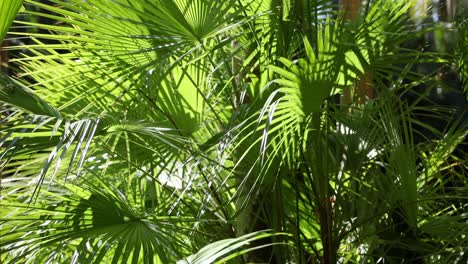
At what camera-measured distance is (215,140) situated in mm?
1625

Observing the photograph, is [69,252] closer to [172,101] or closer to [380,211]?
[172,101]

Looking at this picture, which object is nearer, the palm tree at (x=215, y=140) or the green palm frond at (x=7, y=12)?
the green palm frond at (x=7, y=12)

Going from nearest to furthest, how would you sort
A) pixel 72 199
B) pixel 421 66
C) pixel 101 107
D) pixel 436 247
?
pixel 72 199
pixel 101 107
pixel 436 247
pixel 421 66

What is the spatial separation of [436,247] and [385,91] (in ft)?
1.59

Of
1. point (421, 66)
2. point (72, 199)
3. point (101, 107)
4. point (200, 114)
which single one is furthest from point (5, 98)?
point (421, 66)

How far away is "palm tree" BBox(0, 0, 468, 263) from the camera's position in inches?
57.9

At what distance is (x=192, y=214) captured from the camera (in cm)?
196

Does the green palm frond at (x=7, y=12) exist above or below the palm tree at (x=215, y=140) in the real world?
above

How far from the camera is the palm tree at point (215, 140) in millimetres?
1472

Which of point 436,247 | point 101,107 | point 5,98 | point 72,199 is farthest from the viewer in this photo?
point 436,247

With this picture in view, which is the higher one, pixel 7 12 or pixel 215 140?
pixel 7 12

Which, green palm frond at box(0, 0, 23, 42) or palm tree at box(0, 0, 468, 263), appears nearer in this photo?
green palm frond at box(0, 0, 23, 42)

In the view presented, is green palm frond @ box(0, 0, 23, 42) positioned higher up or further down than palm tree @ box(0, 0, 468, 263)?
higher up

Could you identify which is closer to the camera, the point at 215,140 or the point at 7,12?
the point at 7,12
